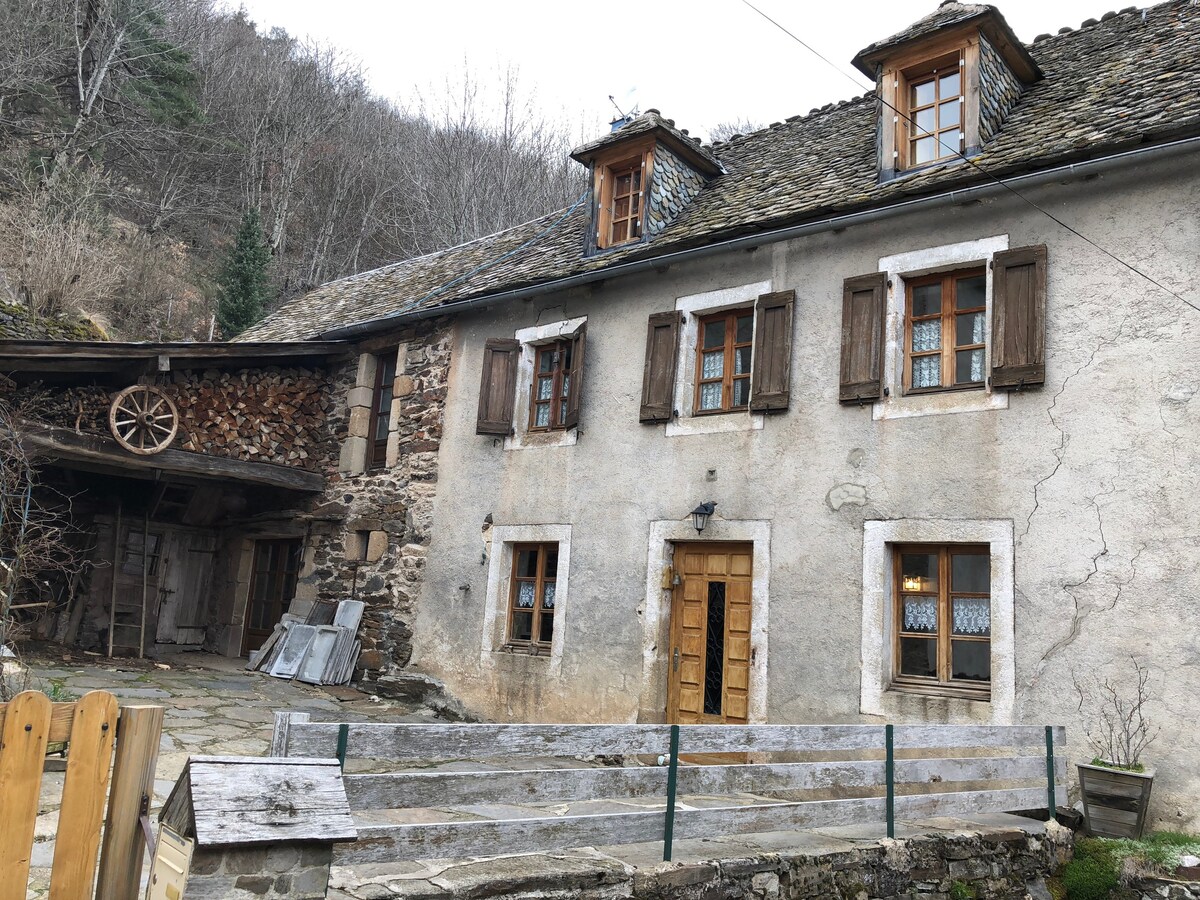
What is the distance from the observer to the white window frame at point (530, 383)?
9.38 meters

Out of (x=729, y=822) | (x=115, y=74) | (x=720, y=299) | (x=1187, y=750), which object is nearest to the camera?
(x=729, y=822)

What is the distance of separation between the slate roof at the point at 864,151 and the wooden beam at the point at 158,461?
2.21 metres

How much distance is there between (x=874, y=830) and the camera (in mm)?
5211

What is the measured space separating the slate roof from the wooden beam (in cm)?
221

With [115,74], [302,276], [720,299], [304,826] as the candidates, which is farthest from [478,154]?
[304,826]

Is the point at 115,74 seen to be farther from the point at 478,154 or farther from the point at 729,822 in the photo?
the point at 729,822

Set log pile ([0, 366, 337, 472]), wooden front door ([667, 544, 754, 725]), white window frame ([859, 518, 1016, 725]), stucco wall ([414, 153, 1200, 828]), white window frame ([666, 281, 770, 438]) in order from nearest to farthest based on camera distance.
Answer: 1. stucco wall ([414, 153, 1200, 828])
2. white window frame ([859, 518, 1016, 725])
3. wooden front door ([667, 544, 754, 725])
4. white window frame ([666, 281, 770, 438])
5. log pile ([0, 366, 337, 472])

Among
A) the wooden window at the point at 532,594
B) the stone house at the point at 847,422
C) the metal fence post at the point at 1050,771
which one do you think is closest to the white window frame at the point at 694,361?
the stone house at the point at 847,422

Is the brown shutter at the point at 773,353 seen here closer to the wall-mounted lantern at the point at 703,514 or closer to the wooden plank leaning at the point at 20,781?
the wall-mounted lantern at the point at 703,514

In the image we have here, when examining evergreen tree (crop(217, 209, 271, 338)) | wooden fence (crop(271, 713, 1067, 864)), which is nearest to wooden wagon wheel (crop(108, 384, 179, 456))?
wooden fence (crop(271, 713, 1067, 864))

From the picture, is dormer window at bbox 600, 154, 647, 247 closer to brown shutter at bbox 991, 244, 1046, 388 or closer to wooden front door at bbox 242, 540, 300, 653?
brown shutter at bbox 991, 244, 1046, 388

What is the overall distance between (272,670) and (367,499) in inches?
91.6

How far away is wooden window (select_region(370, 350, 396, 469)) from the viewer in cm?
1166

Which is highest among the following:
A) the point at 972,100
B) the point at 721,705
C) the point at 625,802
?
the point at 972,100
